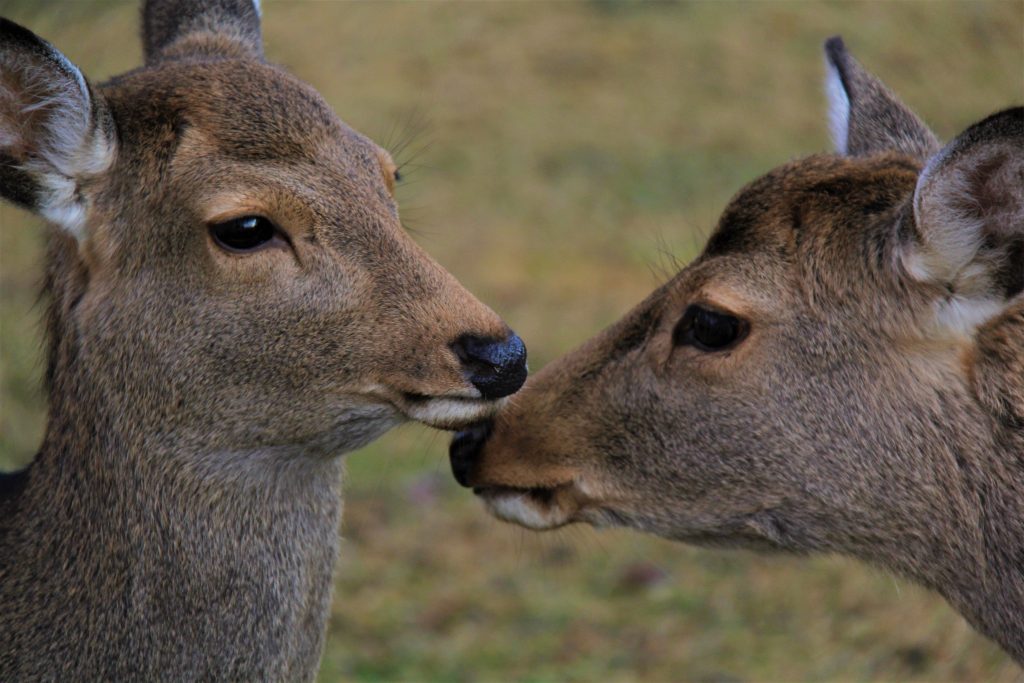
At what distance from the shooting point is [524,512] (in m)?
4.26

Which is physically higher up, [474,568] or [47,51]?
[47,51]

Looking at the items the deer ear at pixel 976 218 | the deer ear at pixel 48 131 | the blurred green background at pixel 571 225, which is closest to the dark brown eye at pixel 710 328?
the deer ear at pixel 976 218

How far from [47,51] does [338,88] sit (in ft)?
28.1

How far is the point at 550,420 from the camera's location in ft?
13.9

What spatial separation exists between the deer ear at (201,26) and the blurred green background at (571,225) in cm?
65

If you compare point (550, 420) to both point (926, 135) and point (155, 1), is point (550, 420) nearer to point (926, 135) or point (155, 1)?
point (926, 135)

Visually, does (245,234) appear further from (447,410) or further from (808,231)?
(808,231)

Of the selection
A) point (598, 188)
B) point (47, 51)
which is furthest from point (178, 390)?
point (598, 188)

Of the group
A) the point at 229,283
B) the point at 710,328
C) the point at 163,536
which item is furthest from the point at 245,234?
the point at 710,328

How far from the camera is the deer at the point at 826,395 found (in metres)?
→ 3.79

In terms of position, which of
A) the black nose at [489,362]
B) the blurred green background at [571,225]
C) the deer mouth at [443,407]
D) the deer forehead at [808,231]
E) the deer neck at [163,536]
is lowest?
the blurred green background at [571,225]

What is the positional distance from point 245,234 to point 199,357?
1.21 feet

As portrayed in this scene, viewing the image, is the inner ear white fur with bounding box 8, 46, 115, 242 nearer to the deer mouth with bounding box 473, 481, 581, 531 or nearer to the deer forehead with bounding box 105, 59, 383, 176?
the deer forehead with bounding box 105, 59, 383, 176

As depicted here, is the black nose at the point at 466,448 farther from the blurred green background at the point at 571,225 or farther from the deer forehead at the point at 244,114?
the blurred green background at the point at 571,225
